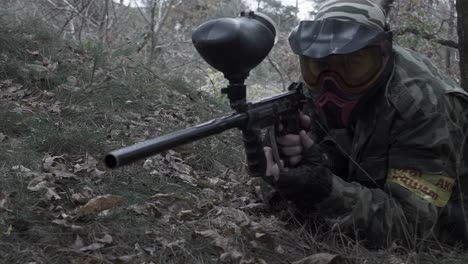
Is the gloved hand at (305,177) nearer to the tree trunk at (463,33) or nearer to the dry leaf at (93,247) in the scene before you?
the dry leaf at (93,247)

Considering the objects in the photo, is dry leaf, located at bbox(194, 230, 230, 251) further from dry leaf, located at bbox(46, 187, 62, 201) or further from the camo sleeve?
dry leaf, located at bbox(46, 187, 62, 201)

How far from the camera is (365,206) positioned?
2.53 m

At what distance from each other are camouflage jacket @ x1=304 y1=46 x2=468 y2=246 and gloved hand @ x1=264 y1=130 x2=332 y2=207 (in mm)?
59

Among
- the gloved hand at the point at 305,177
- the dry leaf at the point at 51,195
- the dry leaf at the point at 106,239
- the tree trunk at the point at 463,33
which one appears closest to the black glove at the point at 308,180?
the gloved hand at the point at 305,177

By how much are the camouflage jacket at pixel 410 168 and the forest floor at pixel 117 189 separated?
12 centimetres

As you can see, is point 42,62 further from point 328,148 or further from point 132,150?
point 132,150

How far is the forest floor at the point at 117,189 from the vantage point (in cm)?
236

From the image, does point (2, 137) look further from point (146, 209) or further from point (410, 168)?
point (410, 168)

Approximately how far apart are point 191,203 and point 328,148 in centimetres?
80

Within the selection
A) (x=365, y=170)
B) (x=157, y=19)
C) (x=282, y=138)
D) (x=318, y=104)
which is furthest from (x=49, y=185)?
(x=157, y=19)

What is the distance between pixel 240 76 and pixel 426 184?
3.16ft

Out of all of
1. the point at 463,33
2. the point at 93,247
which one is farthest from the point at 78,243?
the point at 463,33

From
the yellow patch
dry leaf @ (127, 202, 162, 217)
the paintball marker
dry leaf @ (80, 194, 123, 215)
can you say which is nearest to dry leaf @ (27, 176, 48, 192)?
dry leaf @ (80, 194, 123, 215)

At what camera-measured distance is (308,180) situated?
2.46 meters
